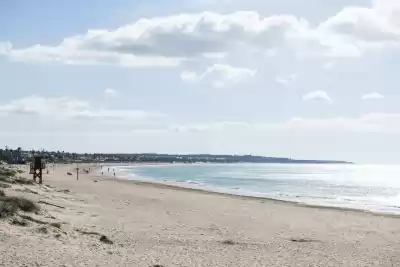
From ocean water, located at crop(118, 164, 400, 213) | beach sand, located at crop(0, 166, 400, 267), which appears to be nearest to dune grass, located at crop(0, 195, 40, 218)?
beach sand, located at crop(0, 166, 400, 267)

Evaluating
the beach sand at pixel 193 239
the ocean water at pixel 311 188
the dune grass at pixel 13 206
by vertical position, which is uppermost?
the dune grass at pixel 13 206

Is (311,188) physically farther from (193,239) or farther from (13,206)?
(13,206)

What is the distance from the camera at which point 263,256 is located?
15.0m

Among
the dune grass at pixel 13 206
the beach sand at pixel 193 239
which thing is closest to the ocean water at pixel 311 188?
the beach sand at pixel 193 239

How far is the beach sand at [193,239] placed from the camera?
Answer: 42.6 ft

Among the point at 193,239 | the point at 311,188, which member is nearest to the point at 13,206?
the point at 193,239

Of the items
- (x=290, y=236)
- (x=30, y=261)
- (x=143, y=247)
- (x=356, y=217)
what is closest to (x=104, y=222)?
(x=143, y=247)

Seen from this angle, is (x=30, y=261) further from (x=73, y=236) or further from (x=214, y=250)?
(x=214, y=250)

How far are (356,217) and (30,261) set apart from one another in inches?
805

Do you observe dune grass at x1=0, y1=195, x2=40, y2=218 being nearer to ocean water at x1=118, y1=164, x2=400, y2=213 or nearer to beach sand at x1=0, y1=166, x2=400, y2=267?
beach sand at x1=0, y1=166, x2=400, y2=267

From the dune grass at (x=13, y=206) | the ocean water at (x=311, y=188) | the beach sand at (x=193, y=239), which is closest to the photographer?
the beach sand at (x=193, y=239)

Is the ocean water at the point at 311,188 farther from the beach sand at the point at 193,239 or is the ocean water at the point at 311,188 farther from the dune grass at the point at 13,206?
the dune grass at the point at 13,206

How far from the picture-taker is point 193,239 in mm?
17234

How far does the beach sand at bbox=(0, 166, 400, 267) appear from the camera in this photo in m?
13.0
